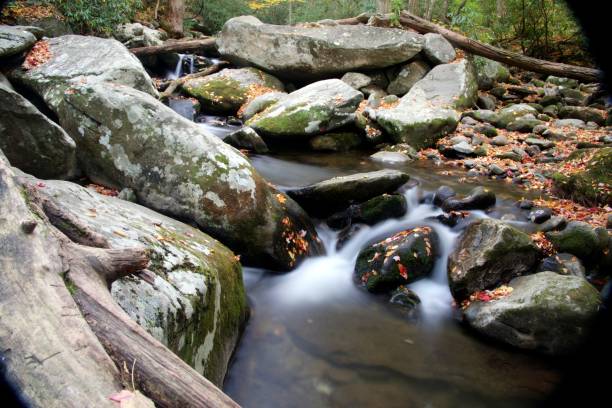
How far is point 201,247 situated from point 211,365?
123cm

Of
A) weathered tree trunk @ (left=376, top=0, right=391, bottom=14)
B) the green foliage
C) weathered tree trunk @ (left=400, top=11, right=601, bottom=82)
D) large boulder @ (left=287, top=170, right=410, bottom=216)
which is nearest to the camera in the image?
large boulder @ (left=287, top=170, right=410, bottom=216)

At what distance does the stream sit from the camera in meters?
3.70

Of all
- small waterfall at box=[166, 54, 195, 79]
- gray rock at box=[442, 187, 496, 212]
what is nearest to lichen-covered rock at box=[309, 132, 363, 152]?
gray rock at box=[442, 187, 496, 212]

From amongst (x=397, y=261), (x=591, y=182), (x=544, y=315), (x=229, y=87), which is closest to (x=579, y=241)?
(x=544, y=315)

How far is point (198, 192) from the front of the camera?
16.4 feet

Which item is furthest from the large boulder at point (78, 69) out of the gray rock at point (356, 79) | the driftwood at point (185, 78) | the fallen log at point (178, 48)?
the gray rock at point (356, 79)

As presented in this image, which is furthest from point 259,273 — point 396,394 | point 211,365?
point 396,394

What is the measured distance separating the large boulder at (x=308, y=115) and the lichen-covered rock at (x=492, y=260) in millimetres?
5597

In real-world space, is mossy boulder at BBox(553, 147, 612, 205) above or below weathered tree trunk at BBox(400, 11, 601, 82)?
below

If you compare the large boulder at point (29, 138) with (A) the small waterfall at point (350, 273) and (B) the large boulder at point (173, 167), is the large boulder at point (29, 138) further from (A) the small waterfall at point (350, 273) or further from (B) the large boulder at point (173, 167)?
(A) the small waterfall at point (350, 273)

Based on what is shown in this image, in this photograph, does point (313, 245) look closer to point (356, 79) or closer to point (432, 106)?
point (432, 106)

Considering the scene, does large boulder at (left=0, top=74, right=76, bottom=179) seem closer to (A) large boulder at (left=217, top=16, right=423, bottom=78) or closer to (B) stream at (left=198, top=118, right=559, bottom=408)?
(B) stream at (left=198, top=118, right=559, bottom=408)

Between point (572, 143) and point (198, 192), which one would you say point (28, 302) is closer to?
point (198, 192)

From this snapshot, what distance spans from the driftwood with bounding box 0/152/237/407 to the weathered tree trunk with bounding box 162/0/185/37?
20.7 metres
